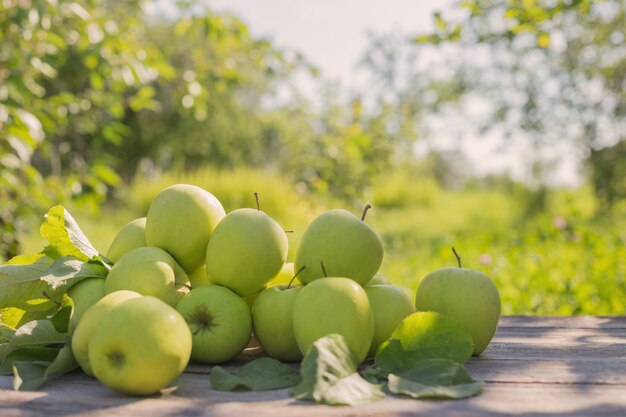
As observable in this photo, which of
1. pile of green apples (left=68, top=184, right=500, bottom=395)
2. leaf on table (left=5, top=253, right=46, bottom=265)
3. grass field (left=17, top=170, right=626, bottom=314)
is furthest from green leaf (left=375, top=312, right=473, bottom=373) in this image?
grass field (left=17, top=170, right=626, bottom=314)

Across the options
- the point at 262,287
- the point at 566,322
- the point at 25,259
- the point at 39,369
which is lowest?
the point at 566,322

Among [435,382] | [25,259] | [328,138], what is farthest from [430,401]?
[328,138]

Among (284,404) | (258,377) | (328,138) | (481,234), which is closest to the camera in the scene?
(284,404)

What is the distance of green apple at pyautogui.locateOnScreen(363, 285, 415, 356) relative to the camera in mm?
1411

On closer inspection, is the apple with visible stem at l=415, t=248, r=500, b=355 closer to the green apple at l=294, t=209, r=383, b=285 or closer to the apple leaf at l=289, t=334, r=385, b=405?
the green apple at l=294, t=209, r=383, b=285

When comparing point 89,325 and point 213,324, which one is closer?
point 89,325

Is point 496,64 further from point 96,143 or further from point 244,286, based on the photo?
point 244,286

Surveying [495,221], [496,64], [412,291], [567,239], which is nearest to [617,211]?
[495,221]

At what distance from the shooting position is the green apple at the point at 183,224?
4.91 feet

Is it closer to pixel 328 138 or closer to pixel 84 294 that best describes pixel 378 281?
pixel 84 294

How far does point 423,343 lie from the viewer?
1.29 metres

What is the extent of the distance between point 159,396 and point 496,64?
14.3 meters

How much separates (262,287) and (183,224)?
24 centimetres

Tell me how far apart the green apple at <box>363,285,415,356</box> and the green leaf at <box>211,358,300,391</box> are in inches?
9.9
